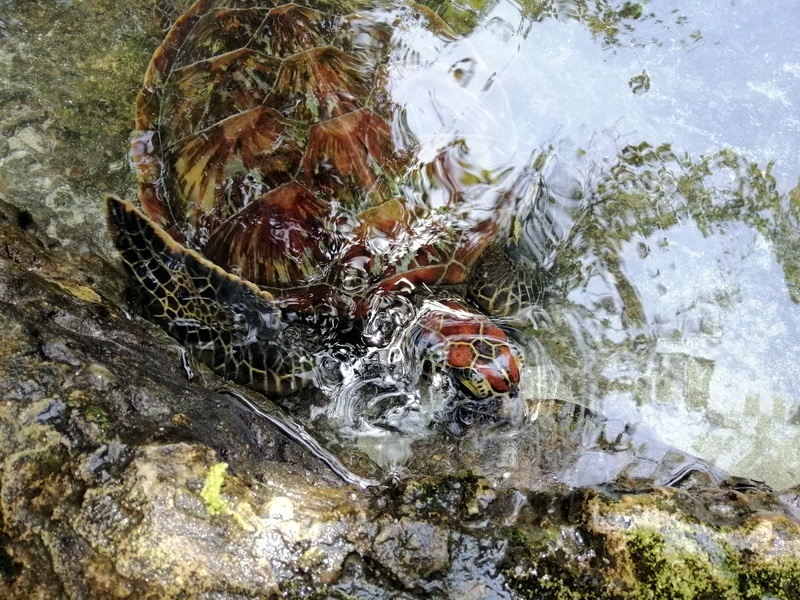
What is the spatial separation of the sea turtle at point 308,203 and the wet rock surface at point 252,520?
80 cm

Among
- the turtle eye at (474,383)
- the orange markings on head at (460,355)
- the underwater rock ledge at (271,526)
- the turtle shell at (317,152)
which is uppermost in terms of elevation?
the turtle shell at (317,152)

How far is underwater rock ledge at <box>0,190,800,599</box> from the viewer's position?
4.46 feet

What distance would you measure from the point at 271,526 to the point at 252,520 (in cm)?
5

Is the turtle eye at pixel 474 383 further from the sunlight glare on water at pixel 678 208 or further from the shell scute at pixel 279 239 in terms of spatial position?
the shell scute at pixel 279 239

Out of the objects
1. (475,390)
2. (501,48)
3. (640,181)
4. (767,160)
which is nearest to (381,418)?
(475,390)

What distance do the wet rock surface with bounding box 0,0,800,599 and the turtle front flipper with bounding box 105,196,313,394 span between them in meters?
0.73

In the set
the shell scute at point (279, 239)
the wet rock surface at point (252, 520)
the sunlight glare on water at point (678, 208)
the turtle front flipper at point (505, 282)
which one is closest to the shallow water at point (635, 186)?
the sunlight glare on water at point (678, 208)

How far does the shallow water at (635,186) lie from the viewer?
2717 mm

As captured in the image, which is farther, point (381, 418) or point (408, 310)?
point (408, 310)

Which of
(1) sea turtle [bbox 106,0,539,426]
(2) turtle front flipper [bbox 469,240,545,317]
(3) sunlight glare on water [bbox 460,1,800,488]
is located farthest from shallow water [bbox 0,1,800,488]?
(1) sea turtle [bbox 106,0,539,426]

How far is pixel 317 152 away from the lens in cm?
251

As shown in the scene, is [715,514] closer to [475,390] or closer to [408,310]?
[475,390]

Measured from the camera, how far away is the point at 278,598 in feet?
4.48

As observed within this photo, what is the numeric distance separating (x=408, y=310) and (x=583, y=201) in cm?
123
